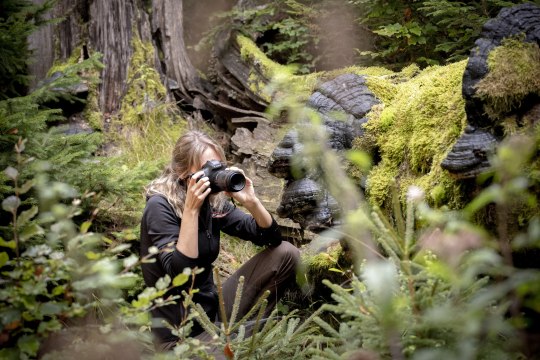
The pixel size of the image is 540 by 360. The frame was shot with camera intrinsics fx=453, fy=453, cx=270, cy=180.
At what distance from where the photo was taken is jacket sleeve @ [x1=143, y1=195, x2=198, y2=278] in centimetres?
268

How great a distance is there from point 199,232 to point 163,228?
25 cm

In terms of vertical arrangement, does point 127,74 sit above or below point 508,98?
below

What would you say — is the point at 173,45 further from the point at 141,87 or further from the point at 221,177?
the point at 221,177

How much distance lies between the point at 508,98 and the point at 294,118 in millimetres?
1245

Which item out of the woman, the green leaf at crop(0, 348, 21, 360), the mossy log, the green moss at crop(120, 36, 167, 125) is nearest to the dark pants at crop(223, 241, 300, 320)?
the woman

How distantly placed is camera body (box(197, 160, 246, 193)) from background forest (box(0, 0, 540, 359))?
0.43m

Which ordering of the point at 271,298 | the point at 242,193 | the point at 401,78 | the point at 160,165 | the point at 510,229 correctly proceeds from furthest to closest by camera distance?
the point at 160,165 < the point at 401,78 < the point at 271,298 < the point at 242,193 < the point at 510,229

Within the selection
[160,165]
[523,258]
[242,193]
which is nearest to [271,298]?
[242,193]

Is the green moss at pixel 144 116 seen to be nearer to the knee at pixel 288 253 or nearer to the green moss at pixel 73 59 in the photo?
the green moss at pixel 73 59

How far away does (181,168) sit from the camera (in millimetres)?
3037

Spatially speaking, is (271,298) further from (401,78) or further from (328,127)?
(401,78)

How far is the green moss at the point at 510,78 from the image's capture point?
211 centimetres

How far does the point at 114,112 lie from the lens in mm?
6375

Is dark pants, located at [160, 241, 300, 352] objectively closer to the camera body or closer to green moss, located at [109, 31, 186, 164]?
the camera body
